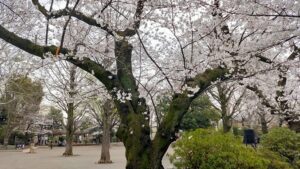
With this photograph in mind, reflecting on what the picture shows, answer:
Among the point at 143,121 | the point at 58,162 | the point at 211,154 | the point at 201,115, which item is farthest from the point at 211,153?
the point at 201,115

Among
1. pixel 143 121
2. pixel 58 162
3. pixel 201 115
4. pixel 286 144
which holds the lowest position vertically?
pixel 58 162

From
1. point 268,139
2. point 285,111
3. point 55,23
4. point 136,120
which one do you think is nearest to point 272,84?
point 268,139

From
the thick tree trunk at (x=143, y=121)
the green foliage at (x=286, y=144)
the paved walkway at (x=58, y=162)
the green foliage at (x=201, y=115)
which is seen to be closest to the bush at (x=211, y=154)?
the thick tree trunk at (x=143, y=121)

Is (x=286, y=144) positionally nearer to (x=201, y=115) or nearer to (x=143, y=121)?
(x=143, y=121)

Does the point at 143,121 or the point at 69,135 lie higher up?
the point at 69,135

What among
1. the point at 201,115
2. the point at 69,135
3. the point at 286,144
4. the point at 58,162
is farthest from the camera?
the point at 201,115

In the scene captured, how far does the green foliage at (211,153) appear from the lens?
21.4 feet

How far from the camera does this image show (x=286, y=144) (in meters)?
9.79

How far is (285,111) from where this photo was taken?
11445 mm

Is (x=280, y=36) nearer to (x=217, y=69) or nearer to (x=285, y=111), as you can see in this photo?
(x=217, y=69)

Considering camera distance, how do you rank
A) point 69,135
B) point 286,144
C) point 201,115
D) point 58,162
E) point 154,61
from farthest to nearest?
point 201,115, point 69,135, point 58,162, point 286,144, point 154,61

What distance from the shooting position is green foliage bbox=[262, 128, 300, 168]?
9648 mm

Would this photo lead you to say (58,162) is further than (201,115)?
No

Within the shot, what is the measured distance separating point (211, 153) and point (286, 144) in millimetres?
4130
